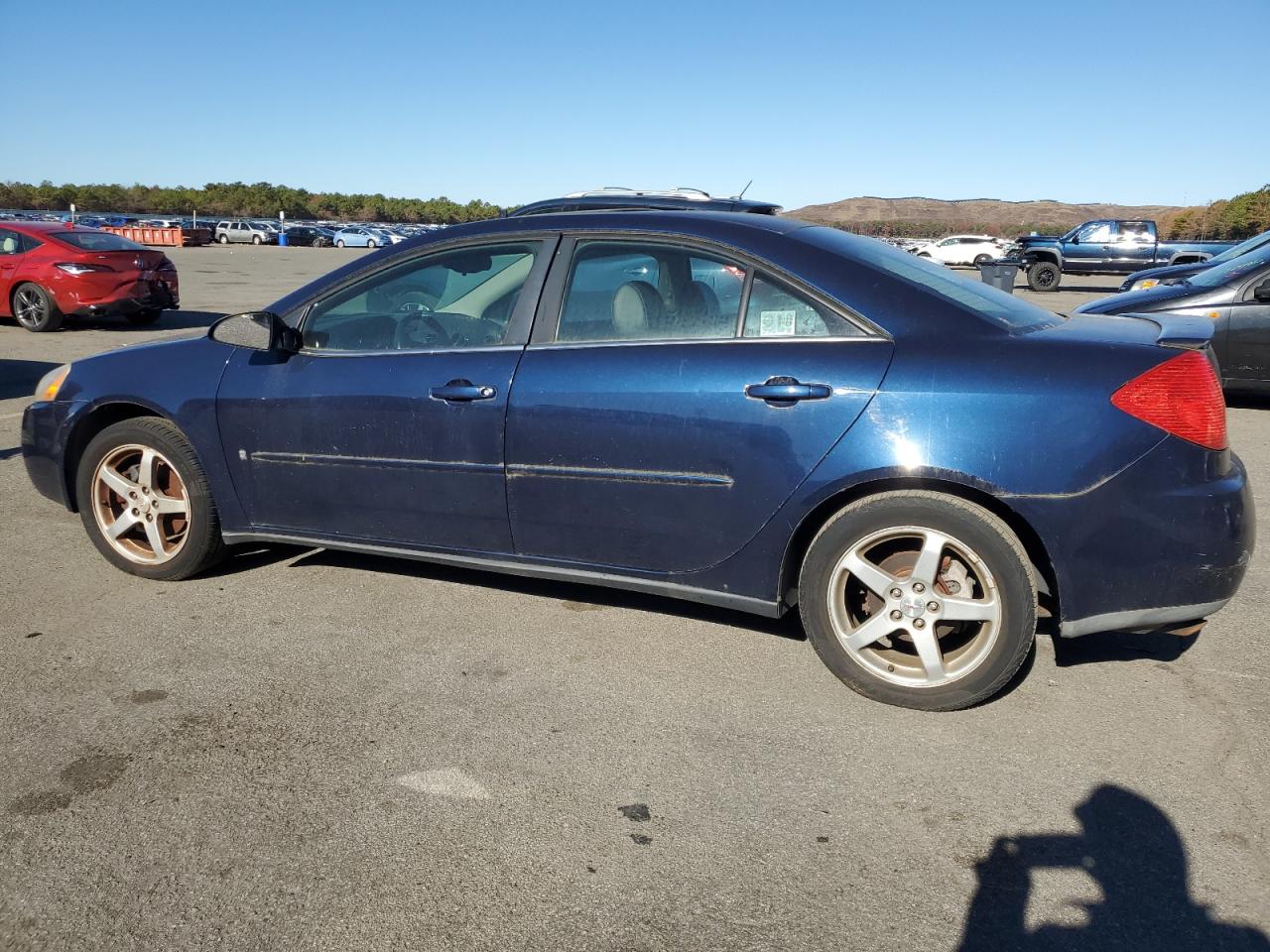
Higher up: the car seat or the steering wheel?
the car seat

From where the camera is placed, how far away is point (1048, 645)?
12.6ft

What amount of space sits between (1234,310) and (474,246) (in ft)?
23.3

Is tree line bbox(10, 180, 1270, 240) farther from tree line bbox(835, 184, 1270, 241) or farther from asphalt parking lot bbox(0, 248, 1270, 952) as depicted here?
asphalt parking lot bbox(0, 248, 1270, 952)

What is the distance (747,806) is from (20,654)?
269cm

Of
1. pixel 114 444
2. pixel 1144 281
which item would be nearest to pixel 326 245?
pixel 1144 281

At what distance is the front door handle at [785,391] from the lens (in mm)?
3236

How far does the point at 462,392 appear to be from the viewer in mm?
3709

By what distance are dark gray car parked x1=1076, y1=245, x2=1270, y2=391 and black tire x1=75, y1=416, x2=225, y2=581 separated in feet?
22.5

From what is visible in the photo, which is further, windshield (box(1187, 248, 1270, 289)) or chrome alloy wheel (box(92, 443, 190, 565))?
windshield (box(1187, 248, 1270, 289))

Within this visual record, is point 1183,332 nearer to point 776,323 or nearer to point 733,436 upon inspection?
point 776,323

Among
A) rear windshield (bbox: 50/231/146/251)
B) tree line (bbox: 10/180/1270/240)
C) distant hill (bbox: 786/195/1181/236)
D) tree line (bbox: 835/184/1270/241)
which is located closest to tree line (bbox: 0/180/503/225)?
tree line (bbox: 10/180/1270/240)

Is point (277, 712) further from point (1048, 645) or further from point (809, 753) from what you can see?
point (1048, 645)

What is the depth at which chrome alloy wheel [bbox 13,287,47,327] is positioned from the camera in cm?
1359

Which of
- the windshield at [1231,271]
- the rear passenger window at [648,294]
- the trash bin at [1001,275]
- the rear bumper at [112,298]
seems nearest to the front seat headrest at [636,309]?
the rear passenger window at [648,294]
